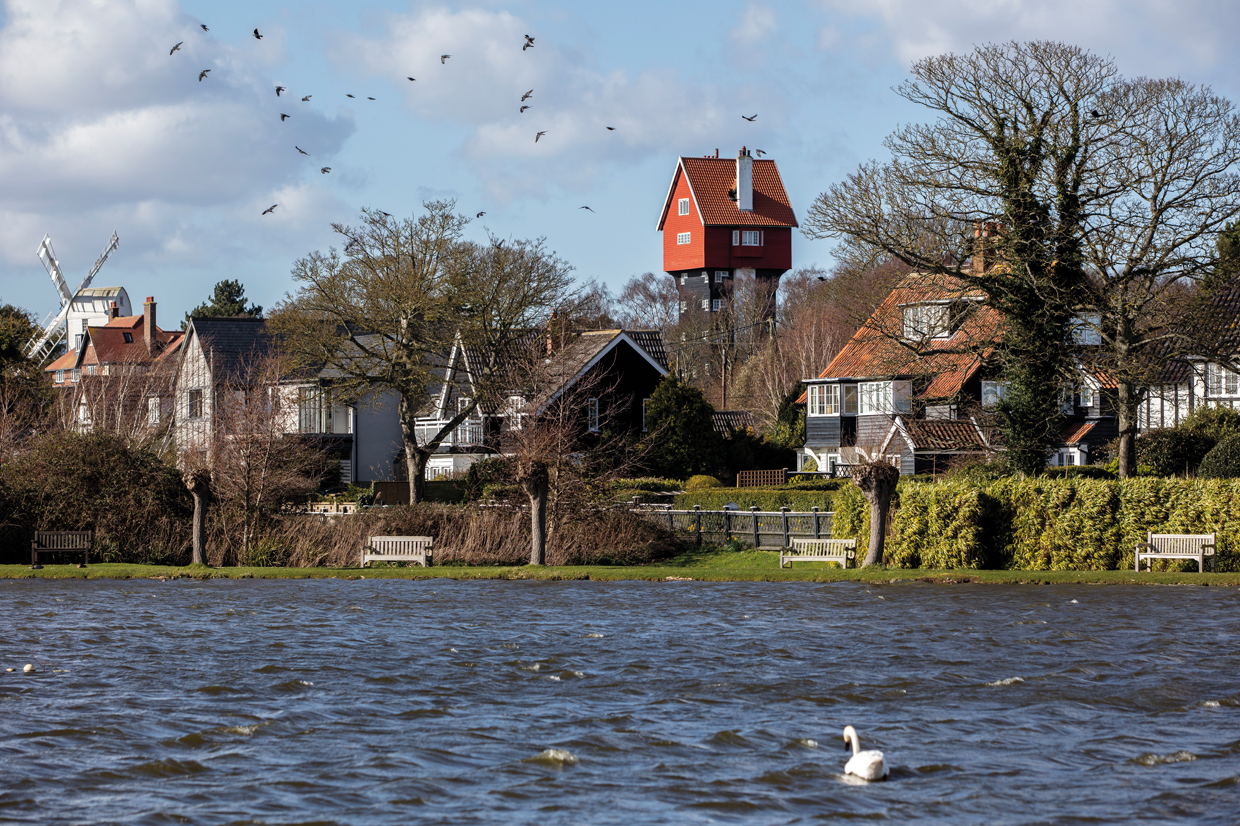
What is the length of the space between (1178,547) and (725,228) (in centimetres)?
6768

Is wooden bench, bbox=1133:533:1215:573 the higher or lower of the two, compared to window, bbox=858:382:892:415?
lower

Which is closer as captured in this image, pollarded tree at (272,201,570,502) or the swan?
the swan

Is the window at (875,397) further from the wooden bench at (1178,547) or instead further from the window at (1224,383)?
the wooden bench at (1178,547)

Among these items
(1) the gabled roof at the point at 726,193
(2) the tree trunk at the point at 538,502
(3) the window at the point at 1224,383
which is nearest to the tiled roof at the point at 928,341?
(2) the tree trunk at the point at 538,502

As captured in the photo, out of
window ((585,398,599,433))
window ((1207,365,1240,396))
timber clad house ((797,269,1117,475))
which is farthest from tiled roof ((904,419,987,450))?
window ((585,398,599,433))

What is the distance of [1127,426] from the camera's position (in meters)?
37.2

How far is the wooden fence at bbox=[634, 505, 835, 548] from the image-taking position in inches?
1388

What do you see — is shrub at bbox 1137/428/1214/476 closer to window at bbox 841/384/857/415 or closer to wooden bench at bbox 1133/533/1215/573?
wooden bench at bbox 1133/533/1215/573

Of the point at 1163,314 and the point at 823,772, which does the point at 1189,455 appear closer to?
the point at 1163,314

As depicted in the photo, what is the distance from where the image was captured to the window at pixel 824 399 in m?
60.9

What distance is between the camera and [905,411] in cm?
5859

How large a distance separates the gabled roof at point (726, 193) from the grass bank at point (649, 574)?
206ft

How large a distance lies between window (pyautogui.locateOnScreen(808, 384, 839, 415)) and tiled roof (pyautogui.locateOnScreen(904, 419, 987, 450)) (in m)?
6.24

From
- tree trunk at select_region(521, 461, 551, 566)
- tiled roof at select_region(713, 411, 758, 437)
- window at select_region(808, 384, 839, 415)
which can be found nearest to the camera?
tree trunk at select_region(521, 461, 551, 566)
